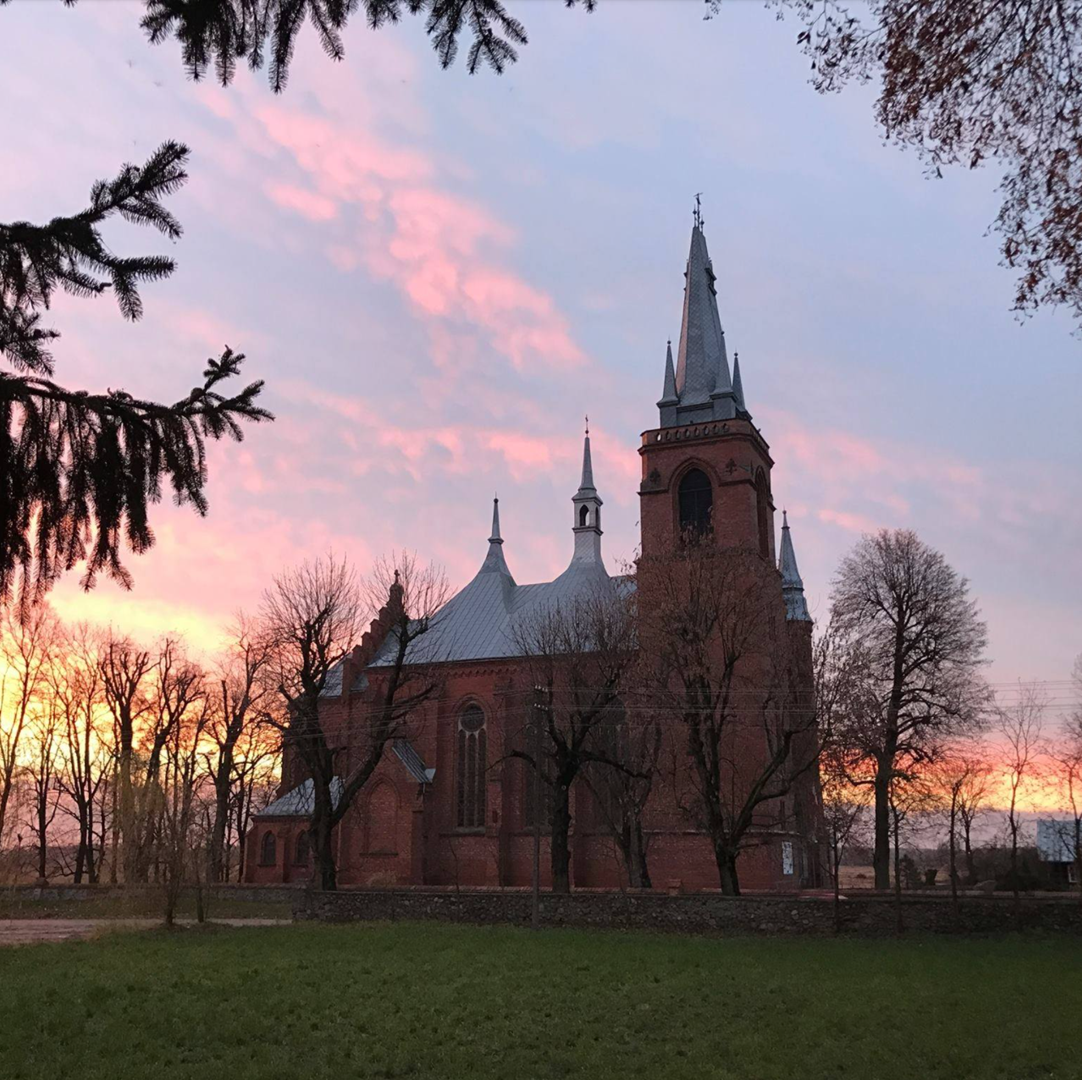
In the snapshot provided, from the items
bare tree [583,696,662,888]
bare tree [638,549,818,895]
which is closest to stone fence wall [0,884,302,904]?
bare tree [583,696,662,888]

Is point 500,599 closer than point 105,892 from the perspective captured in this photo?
No

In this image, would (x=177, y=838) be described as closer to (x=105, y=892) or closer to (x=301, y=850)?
(x=105, y=892)

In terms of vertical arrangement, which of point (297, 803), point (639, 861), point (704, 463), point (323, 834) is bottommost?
point (639, 861)

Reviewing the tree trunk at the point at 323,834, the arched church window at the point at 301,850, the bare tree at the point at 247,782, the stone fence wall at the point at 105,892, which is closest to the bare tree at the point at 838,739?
the tree trunk at the point at 323,834

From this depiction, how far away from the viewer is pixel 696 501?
148ft

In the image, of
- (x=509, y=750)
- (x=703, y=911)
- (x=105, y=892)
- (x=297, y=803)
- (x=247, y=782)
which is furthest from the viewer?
(x=247, y=782)

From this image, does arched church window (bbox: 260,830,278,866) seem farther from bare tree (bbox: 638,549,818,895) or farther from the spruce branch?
the spruce branch

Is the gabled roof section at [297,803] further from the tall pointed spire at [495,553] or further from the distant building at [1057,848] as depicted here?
the distant building at [1057,848]

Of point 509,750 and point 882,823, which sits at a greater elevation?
point 509,750

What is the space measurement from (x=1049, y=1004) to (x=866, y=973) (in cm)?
353

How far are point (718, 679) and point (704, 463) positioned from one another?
16179mm

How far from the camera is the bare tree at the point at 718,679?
2852 cm

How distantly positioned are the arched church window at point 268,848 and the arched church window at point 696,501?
22.7 metres

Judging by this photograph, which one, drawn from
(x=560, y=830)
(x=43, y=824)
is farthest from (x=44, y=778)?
(x=560, y=830)
